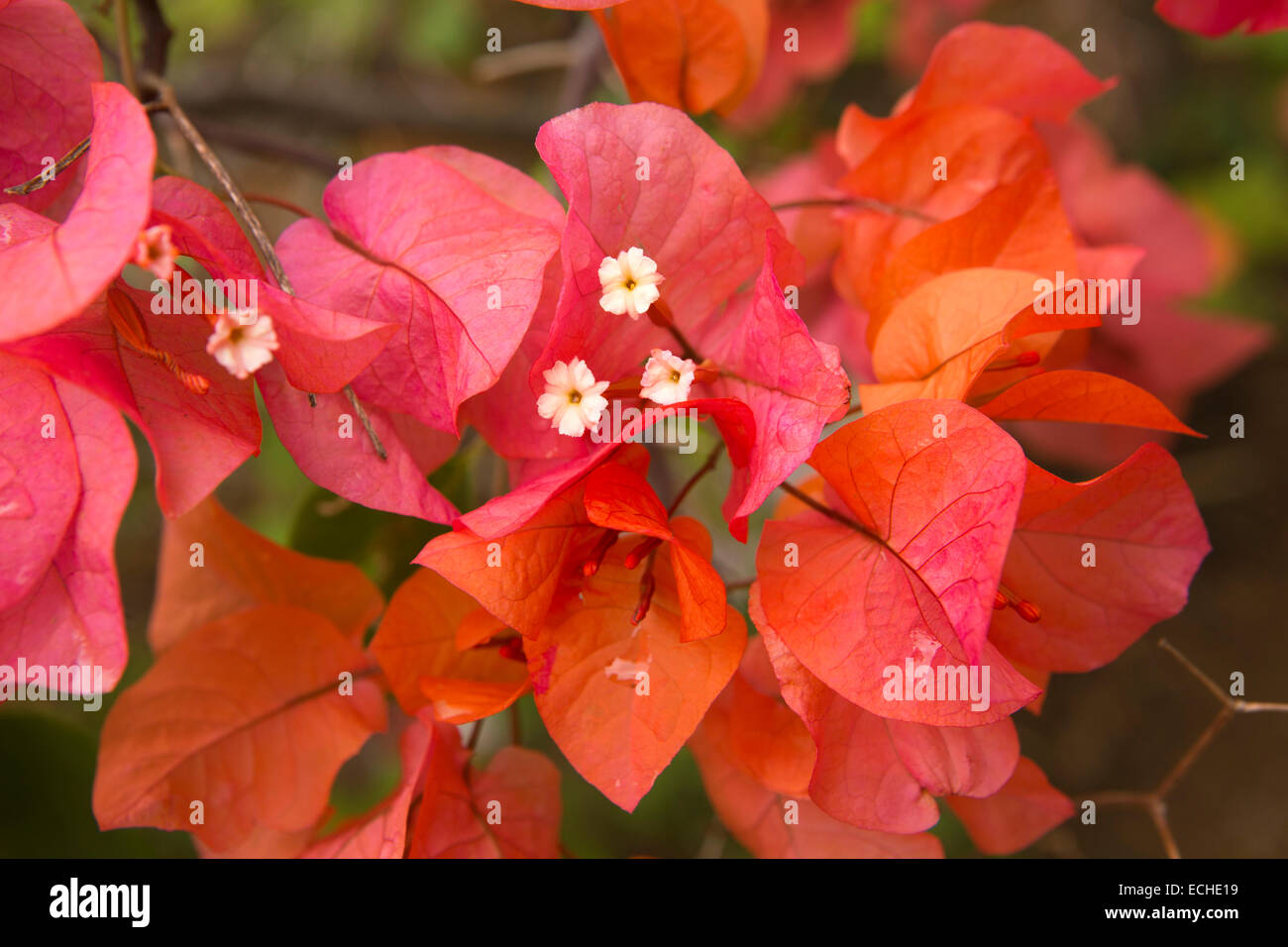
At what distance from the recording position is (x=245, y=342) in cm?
37

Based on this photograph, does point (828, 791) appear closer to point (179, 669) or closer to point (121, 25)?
point (179, 669)

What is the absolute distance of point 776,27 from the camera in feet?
3.01

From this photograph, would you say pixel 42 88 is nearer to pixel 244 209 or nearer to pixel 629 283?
pixel 244 209

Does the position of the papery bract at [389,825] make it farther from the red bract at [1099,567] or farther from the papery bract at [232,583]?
the red bract at [1099,567]

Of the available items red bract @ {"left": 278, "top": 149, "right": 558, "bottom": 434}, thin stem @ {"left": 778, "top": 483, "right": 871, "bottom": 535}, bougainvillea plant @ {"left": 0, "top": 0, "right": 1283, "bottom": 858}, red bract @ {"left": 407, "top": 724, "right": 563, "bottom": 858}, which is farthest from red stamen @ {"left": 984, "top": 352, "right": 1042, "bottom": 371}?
red bract @ {"left": 407, "top": 724, "right": 563, "bottom": 858}

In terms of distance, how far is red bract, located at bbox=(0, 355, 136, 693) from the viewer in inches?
14.9

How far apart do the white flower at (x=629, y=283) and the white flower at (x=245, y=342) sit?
5.6 inches

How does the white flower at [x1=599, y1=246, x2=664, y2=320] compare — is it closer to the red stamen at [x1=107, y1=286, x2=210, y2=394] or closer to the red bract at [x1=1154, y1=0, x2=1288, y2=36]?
the red stamen at [x1=107, y1=286, x2=210, y2=394]

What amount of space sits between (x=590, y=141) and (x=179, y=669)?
1.23ft

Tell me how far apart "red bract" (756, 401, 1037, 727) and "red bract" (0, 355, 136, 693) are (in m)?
0.29

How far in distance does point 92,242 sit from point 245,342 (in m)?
0.06

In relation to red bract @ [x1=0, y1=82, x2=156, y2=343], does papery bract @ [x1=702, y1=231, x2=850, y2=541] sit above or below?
below

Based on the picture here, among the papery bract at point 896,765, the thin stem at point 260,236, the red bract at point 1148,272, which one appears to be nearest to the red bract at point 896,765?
the papery bract at point 896,765
